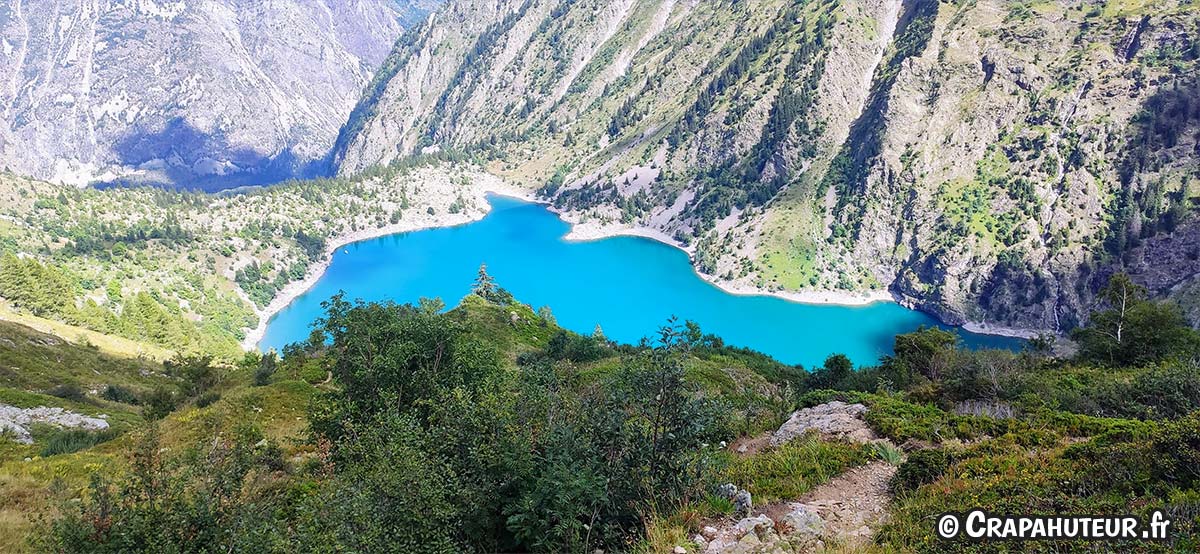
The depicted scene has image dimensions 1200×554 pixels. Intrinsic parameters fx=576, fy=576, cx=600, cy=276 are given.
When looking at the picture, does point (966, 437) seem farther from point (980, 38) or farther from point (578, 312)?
point (980, 38)

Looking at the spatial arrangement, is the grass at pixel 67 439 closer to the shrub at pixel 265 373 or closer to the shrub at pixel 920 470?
the shrub at pixel 265 373

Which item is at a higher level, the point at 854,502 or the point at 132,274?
the point at 132,274

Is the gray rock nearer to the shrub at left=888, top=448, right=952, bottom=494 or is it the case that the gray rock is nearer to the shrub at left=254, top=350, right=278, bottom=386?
the shrub at left=888, top=448, right=952, bottom=494

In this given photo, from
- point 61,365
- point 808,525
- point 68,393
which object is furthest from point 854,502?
point 61,365

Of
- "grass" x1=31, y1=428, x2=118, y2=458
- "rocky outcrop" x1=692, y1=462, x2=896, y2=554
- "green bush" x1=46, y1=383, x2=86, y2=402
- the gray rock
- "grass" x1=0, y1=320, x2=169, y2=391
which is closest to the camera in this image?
"rocky outcrop" x1=692, y1=462, x2=896, y2=554

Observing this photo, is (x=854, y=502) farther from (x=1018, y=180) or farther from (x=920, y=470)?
(x=1018, y=180)

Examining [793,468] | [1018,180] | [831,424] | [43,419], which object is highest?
[1018,180]

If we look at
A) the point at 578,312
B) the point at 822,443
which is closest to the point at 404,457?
the point at 822,443

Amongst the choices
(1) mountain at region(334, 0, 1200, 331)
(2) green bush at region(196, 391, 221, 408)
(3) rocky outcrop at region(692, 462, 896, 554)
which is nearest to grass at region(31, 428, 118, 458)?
(2) green bush at region(196, 391, 221, 408)

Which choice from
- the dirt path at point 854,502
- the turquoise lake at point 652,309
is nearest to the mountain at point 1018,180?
the turquoise lake at point 652,309
